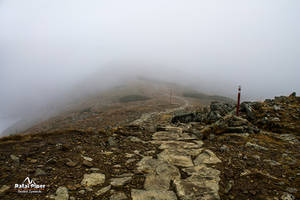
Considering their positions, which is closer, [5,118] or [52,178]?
[52,178]

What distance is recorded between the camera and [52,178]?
159 inches

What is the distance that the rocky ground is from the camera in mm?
3781

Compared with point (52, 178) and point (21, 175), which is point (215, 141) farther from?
point (21, 175)

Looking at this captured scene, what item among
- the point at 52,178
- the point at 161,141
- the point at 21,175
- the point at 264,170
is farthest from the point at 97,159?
the point at 264,170

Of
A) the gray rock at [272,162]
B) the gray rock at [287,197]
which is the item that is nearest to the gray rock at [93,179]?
the gray rock at [287,197]

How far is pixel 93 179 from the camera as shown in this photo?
423 cm

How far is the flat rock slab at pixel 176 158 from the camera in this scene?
555 centimetres

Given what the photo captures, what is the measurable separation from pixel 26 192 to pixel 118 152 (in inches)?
123

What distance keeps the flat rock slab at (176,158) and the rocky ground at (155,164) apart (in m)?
0.03

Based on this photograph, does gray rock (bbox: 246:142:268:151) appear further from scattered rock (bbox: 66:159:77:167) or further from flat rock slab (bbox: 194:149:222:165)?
scattered rock (bbox: 66:159:77:167)

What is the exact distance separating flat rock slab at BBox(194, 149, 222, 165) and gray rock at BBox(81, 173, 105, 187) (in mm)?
3191

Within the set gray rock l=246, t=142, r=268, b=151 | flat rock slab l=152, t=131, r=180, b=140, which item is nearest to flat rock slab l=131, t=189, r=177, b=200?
flat rock slab l=152, t=131, r=180, b=140

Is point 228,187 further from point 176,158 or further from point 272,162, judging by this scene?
point 272,162

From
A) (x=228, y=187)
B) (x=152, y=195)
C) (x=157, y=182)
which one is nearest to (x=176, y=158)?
(x=157, y=182)
